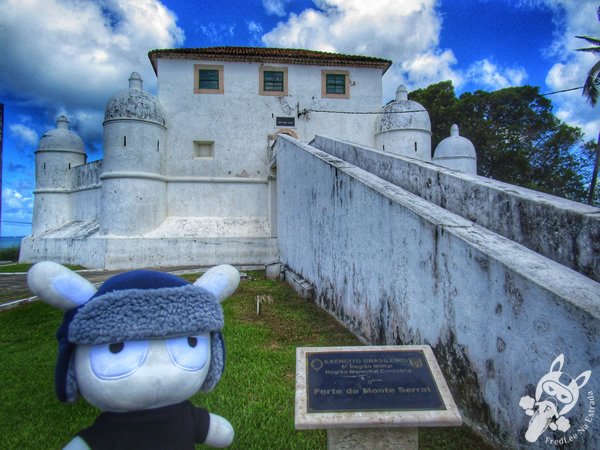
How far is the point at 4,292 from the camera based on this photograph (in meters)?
9.36

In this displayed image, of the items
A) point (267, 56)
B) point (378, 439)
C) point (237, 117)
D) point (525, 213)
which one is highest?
point (267, 56)

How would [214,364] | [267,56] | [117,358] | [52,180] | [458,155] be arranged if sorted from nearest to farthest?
[117,358]
[214,364]
[267,56]
[458,155]
[52,180]

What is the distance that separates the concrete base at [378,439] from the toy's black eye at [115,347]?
1210 millimetres

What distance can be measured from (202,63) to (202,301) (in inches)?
642

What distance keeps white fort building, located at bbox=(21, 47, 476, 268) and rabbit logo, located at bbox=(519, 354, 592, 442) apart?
41.0ft

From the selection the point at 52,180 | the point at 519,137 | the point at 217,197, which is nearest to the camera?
the point at 217,197

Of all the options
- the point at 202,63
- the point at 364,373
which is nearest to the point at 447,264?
the point at 364,373

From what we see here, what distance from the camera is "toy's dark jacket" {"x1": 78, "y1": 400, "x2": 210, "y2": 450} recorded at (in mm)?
1840

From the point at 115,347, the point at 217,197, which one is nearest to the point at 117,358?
the point at 115,347

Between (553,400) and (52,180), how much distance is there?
69.4 ft

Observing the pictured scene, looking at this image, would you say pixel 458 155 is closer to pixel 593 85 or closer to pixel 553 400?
pixel 593 85

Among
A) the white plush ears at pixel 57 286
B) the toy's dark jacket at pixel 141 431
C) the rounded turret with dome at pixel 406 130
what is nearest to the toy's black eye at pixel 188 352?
the toy's dark jacket at pixel 141 431

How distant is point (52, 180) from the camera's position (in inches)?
754

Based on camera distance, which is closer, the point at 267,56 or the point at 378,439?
the point at 378,439
